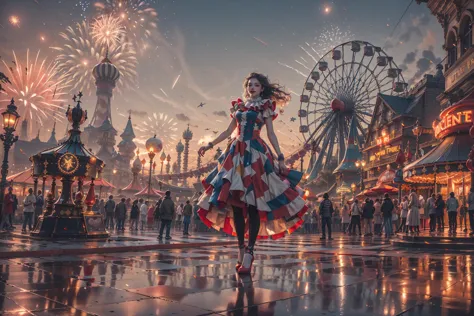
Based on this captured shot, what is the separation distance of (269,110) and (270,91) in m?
0.41

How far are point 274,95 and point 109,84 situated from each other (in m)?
157

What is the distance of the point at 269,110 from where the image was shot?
4770 mm

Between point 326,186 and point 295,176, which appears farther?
point 326,186

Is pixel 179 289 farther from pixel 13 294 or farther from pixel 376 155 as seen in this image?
pixel 376 155

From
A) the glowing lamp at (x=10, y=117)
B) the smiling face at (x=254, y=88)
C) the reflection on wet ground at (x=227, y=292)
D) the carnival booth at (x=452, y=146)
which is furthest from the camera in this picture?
the carnival booth at (x=452, y=146)

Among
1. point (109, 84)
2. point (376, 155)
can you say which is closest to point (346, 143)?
point (376, 155)

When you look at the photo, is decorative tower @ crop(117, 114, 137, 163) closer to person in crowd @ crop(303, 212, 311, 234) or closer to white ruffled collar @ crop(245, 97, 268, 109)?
person in crowd @ crop(303, 212, 311, 234)

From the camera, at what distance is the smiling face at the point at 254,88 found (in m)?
4.91

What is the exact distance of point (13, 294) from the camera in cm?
277

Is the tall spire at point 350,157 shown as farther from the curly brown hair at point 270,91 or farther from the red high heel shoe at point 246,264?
the red high heel shoe at point 246,264

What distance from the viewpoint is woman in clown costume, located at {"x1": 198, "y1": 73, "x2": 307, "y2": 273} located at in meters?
4.27

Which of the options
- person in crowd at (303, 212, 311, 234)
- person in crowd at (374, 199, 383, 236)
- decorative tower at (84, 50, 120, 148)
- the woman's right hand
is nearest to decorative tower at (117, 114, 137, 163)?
decorative tower at (84, 50, 120, 148)

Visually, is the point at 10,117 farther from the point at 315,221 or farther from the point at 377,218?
the point at 315,221

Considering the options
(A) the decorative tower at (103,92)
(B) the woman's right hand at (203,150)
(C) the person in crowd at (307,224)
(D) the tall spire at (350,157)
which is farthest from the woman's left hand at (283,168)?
(A) the decorative tower at (103,92)
